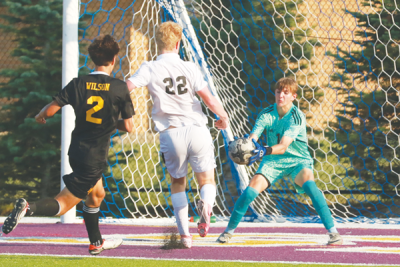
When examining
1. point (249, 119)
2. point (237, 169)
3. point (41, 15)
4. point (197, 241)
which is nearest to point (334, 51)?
point (249, 119)

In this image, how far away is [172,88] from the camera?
151 inches

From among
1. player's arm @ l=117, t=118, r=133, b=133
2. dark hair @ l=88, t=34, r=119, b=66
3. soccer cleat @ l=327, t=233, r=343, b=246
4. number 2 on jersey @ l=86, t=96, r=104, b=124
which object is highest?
dark hair @ l=88, t=34, r=119, b=66

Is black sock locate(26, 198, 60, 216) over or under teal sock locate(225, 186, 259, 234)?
over

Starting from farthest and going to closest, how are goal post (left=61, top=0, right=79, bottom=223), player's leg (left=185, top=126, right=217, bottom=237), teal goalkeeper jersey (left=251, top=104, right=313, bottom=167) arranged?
goal post (left=61, top=0, right=79, bottom=223) → teal goalkeeper jersey (left=251, top=104, right=313, bottom=167) → player's leg (left=185, top=126, right=217, bottom=237)

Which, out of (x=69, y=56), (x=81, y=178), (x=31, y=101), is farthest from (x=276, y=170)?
(x=31, y=101)

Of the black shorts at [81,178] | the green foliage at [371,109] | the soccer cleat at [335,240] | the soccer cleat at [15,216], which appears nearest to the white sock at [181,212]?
the black shorts at [81,178]

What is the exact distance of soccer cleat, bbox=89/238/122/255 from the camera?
367 cm

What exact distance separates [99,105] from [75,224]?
2.89 metres

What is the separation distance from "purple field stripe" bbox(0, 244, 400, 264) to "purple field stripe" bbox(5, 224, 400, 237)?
103 cm

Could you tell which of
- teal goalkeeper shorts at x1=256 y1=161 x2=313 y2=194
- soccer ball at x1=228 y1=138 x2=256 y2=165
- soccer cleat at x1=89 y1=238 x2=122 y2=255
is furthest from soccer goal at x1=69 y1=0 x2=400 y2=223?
A: soccer cleat at x1=89 y1=238 x2=122 y2=255

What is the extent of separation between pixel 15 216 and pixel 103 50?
1.29 m

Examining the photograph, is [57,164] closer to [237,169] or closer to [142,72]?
[237,169]

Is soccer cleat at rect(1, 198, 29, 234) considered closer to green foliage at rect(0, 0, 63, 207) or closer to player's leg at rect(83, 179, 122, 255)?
player's leg at rect(83, 179, 122, 255)

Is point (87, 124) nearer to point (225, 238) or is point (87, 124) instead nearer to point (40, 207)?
point (40, 207)
